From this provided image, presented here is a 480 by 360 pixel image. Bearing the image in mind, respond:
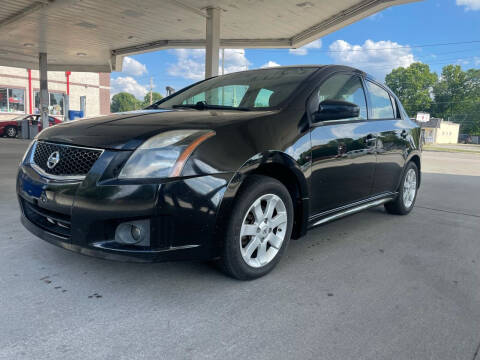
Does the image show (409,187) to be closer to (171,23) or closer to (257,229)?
(257,229)

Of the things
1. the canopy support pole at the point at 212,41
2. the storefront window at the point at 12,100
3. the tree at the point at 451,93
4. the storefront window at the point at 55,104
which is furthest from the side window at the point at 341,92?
the tree at the point at 451,93

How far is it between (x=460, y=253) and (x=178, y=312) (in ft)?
8.54

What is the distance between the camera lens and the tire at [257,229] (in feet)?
7.81

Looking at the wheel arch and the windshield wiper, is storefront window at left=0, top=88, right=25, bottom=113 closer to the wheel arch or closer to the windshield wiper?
the windshield wiper

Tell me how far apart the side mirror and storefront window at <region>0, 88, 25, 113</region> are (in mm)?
30597

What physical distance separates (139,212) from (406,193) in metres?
3.67

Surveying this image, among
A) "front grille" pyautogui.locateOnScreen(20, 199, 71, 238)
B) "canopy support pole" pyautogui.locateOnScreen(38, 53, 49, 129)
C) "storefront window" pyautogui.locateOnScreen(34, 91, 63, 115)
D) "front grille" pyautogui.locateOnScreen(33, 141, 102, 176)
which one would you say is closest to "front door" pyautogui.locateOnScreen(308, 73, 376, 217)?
"front grille" pyautogui.locateOnScreen(33, 141, 102, 176)

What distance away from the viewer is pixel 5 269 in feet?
8.71

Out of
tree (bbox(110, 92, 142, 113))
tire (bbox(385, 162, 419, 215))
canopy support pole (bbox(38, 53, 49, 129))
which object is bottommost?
tire (bbox(385, 162, 419, 215))

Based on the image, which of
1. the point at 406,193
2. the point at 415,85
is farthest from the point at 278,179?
the point at 415,85

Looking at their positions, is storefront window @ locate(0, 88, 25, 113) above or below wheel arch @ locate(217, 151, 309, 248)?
above

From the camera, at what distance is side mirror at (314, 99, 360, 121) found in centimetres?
294

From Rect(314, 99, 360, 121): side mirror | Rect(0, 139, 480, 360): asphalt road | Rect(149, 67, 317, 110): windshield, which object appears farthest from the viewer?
Rect(149, 67, 317, 110): windshield

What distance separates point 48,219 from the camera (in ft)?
8.04
